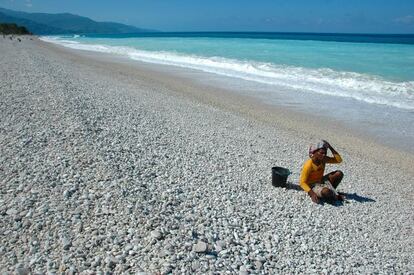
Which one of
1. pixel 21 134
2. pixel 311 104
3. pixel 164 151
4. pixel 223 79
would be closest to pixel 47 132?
pixel 21 134

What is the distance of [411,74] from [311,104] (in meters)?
11.9

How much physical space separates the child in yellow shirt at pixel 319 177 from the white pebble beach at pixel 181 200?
17 centimetres

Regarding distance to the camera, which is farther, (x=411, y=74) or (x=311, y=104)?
(x=411, y=74)

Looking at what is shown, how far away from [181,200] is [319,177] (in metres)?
2.56

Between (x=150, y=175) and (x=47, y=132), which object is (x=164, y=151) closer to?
(x=150, y=175)

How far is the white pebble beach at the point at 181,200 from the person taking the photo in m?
4.16

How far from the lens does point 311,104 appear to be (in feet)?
47.0

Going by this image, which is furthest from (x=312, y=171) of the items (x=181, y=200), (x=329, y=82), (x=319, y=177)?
(x=329, y=82)

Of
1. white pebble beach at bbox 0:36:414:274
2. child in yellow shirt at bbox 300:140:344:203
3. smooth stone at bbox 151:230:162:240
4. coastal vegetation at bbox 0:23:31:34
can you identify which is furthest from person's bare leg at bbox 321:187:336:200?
coastal vegetation at bbox 0:23:31:34

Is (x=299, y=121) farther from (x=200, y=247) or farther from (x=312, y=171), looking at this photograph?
(x=200, y=247)

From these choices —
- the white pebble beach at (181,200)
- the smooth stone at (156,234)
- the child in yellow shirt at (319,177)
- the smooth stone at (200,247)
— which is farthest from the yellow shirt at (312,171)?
the smooth stone at (156,234)

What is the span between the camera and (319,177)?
6449 mm

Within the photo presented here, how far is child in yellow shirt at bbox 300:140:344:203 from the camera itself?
6090 millimetres

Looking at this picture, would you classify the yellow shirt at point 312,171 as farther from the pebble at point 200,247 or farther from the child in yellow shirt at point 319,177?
the pebble at point 200,247
